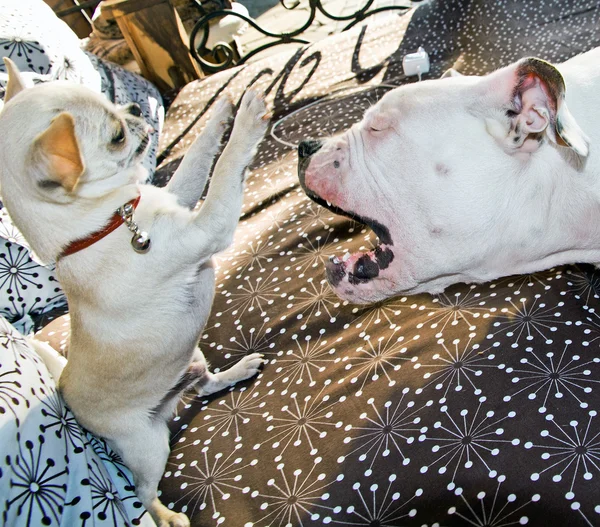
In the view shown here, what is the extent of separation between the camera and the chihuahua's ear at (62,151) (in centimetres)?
149

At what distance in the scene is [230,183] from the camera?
1.86 meters

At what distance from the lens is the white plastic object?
316cm

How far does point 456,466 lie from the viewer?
4.59ft

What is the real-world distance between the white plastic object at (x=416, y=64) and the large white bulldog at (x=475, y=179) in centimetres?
157

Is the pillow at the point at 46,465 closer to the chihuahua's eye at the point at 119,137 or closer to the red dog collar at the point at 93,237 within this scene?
the red dog collar at the point at 93,237

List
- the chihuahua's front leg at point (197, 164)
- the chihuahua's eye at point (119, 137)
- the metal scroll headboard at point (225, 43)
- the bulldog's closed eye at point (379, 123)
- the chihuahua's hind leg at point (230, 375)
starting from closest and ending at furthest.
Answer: the bulldog's closed eye at point (379, 123)
the chihuahua's eye at point (119, 137)
the chihuahua's hind leg at point (230, 375)
the chihuahua's front leg at point (197, 164)
the metal scroll headboard at point (225, 43)

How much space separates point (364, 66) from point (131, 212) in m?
2.21

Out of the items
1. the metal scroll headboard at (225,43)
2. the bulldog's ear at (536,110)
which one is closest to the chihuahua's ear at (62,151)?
the bulldog's ear at (536,110)

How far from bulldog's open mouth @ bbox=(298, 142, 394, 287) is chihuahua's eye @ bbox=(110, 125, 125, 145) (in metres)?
0.60

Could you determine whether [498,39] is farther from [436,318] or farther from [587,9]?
[436,318]

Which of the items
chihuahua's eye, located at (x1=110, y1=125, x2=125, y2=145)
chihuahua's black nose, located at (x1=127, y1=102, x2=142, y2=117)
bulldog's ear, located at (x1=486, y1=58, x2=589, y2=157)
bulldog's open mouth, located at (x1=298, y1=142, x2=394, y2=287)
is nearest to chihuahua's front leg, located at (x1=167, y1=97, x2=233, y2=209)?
chihuahua's black nose, located at (x1=127, y1=102, x2=142, y2=117)

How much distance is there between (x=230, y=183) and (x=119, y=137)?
0.39 meters

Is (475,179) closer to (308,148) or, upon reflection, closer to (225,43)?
(308,148)

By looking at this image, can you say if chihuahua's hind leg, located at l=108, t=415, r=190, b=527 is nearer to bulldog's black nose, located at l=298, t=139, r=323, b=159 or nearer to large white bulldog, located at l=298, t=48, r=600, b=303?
large white bulldog, located at l=298, t=48, r=600, b=303
